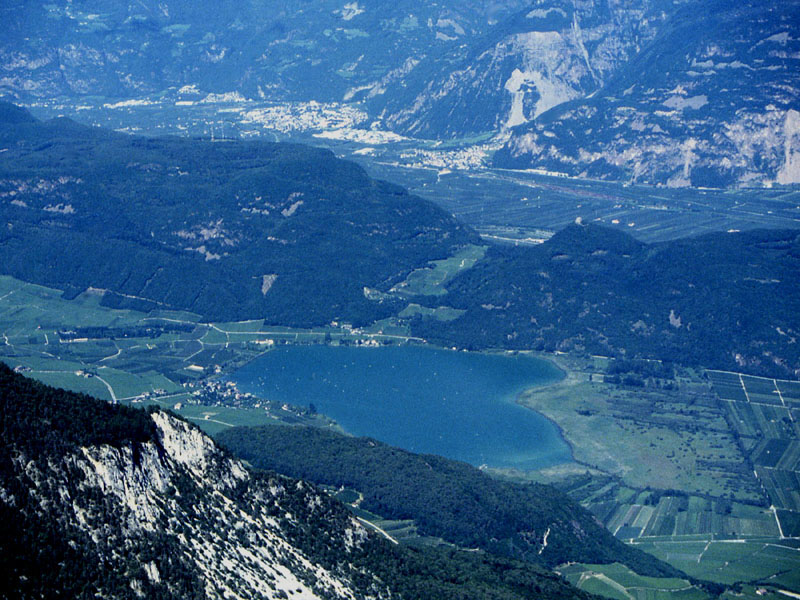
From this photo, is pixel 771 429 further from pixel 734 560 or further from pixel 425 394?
pixel 425 394

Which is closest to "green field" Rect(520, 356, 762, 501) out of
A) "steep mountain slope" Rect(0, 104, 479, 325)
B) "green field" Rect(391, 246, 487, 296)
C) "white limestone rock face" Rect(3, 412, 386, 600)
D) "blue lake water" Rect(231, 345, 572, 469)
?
"blue lake water" Rect(231, 345, 572, 469)

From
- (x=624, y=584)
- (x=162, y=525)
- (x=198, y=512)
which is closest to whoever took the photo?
(x=162, y=525)

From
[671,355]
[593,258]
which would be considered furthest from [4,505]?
[593,258]

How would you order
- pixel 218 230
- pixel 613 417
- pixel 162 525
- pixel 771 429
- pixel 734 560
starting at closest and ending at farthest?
pixel 162 525, pixel 734 560, pixel 771 429, pixel 613 417, pixel 218 230

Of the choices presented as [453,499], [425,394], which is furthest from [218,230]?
[453,499]

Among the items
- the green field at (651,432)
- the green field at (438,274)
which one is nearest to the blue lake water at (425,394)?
the green field at (651,432)

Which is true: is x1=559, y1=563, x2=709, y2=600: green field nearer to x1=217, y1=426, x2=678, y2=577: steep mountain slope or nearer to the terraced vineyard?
x1=217, y1=426, x2=678, y2=577: steep mountain slope
